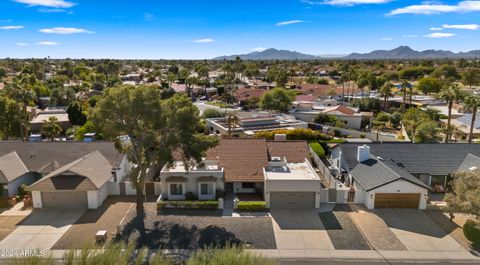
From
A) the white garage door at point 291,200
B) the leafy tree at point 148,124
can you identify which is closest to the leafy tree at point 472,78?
the white garage door at point 291,200

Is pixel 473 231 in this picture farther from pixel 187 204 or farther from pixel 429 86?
pixel 429 86

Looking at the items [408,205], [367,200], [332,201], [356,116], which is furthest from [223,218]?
[356,116]

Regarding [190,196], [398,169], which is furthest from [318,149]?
[190,196]

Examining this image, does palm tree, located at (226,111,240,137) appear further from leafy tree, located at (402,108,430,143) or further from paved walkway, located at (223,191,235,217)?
leafy tree, located at (402,108,430,143)

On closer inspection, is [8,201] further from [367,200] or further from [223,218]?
[367,200]

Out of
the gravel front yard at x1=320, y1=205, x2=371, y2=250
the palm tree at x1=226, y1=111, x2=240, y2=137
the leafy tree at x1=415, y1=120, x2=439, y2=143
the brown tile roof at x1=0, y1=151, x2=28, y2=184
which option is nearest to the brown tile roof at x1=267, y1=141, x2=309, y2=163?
the gravel front yard at x1=320, y1=205, x2=371, y2=250

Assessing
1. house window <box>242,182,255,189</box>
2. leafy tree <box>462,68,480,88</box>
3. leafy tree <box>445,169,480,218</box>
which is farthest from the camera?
leafy tree <box>462,68,480,88</box>
